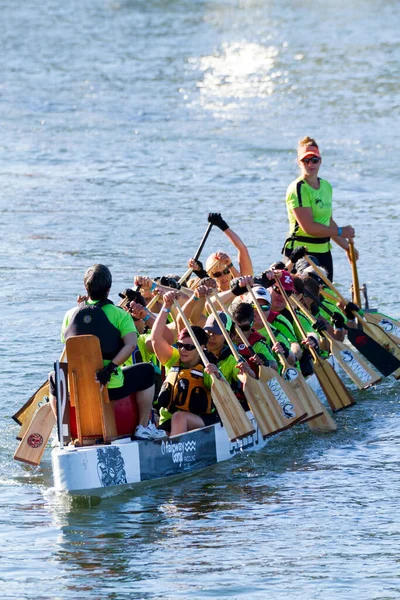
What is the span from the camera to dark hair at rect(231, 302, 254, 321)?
403 inches

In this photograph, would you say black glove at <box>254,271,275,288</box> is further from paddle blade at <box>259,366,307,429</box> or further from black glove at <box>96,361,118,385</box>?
black glove at <box>96,361,118,385</box>

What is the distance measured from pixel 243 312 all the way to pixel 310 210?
2.55 m

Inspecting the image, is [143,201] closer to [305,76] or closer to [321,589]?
[305,76]

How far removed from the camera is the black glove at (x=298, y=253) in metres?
12.1

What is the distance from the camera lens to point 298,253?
39.9 ft

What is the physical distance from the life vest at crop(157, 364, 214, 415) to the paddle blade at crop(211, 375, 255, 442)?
0.26 metres

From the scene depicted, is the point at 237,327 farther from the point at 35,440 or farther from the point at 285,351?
the point at 35,440

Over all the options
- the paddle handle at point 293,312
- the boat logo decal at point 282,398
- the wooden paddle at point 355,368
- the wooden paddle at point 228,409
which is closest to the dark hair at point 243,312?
the boat logo decal at point 282,398

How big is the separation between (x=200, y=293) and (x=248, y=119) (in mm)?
17040

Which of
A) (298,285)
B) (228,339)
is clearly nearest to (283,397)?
(228,339)

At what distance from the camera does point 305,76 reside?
3122 centimetres

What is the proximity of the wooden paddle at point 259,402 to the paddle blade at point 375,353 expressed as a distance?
7.94 feet

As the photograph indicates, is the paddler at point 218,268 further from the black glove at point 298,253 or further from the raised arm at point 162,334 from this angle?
the raised arm at point 162,334

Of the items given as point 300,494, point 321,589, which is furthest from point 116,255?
point 321,589
